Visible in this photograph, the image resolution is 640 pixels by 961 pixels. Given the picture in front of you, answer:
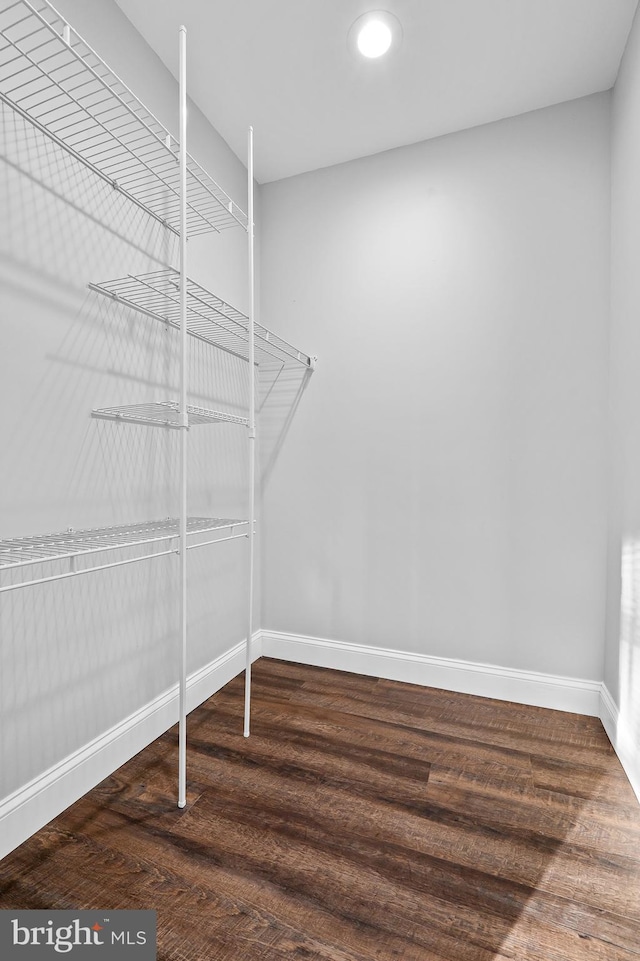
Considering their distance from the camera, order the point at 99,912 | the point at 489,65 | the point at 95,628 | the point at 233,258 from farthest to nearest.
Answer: the point at 233,258 < the point at 489,65 < the point at 95,628 < the point at 99,912

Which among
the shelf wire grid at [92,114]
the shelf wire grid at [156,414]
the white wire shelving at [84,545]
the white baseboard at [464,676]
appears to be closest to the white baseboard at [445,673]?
the white baseboard at [464,676]

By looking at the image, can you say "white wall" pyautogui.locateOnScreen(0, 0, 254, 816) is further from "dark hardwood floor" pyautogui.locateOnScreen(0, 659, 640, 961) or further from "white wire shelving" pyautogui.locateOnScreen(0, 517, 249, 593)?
"dark hardwood floor" pyautogui.locateOnScreen(0, 659, 640, 961)

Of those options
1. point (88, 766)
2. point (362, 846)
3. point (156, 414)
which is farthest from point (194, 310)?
point (362, 846)

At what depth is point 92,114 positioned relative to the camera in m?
1.37

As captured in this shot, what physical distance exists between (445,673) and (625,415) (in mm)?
1263

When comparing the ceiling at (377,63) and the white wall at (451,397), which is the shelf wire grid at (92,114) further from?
the white wall at (451,397)

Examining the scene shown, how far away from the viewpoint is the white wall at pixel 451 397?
1.96 m

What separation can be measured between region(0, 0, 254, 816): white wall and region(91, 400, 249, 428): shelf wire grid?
3cm

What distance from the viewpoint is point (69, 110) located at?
139cm

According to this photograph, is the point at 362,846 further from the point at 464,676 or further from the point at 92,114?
the point at 92,114

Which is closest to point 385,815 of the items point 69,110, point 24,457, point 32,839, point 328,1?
point 32,839

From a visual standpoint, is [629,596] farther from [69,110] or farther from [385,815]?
[69,110]

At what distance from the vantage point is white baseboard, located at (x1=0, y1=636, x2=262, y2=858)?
1.22 metres

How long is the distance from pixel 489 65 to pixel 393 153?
1.73 ft
